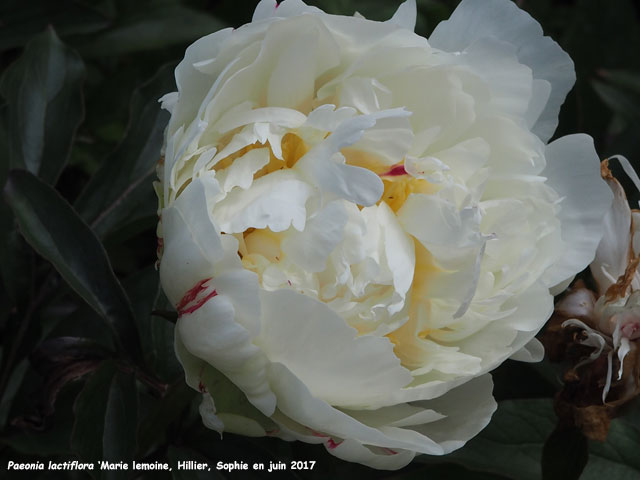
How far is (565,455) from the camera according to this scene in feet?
2.08

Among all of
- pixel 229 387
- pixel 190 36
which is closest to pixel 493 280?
pixel 229 387

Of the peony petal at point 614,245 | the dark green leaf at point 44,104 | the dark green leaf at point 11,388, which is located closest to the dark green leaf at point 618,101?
the peony petal at point 614,245

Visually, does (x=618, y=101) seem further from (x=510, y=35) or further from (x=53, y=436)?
(x=53, y=436)

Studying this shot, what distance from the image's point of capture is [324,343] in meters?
0.47

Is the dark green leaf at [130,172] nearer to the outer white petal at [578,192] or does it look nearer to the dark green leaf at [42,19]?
the dark green leaf at [42,19]

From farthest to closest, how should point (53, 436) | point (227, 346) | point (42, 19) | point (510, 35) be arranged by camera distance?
point (42, 19), point (53, 436), point (510, 35), point (227, 346)

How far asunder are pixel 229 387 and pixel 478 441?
29 cm

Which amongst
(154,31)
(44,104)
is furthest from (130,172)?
(154,31)

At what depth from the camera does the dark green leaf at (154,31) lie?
0.91 m

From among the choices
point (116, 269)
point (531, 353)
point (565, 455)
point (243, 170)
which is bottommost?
point (116, 269)

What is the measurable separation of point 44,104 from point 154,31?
0.20 meters

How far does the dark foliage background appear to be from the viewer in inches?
24.4

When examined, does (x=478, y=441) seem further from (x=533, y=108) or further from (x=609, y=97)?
(x=609, y=97)

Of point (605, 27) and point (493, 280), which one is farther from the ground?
point (493, 280)
